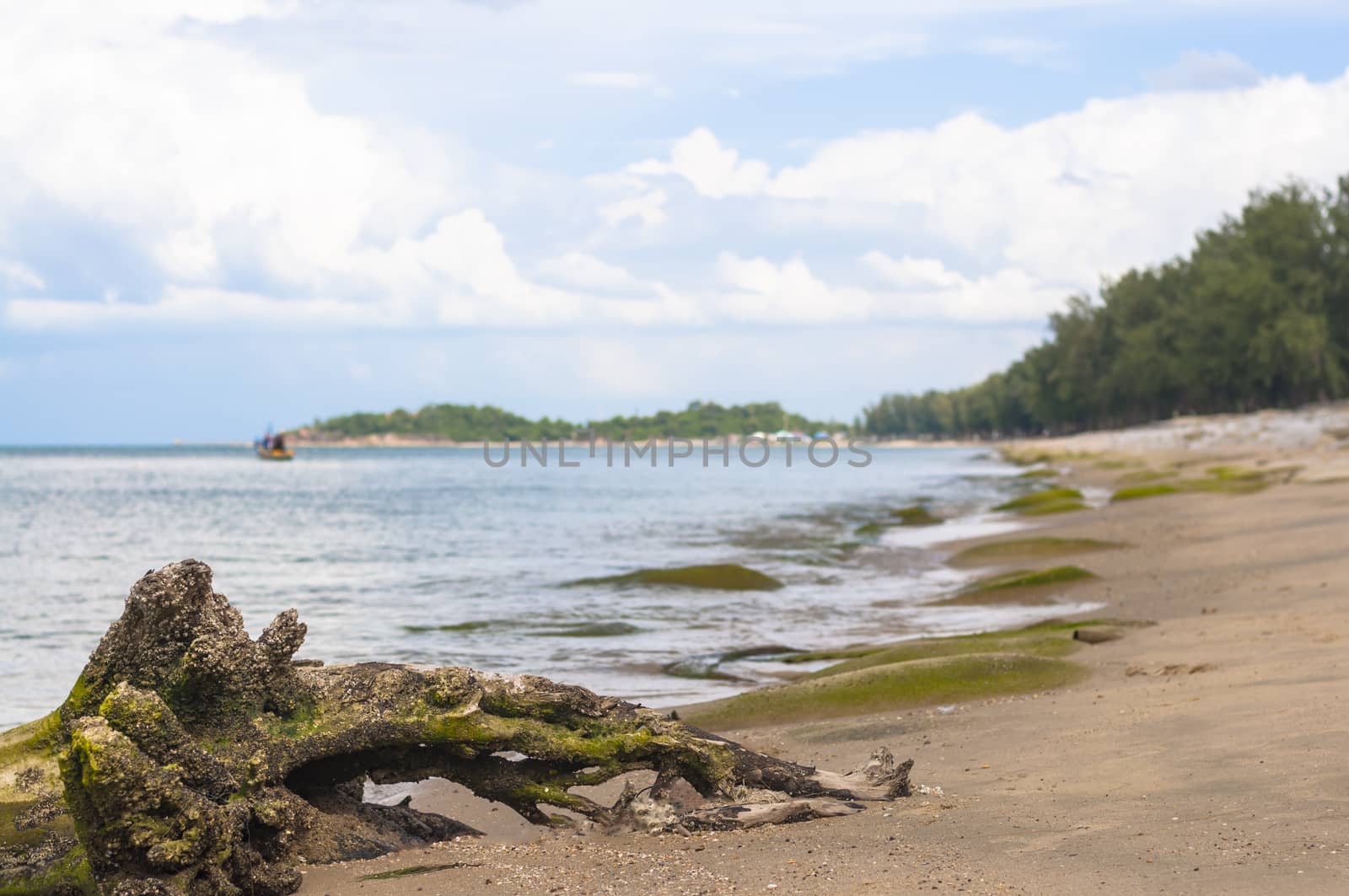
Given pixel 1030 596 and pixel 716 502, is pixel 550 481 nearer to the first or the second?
pixel 716 502

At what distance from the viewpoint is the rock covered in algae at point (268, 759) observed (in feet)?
17.1

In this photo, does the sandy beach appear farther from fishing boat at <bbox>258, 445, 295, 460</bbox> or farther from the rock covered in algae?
fishing boat at <bbox>258, 445, 295, 460</bbox>

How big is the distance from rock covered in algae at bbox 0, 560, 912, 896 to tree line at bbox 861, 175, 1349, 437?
8846 cm

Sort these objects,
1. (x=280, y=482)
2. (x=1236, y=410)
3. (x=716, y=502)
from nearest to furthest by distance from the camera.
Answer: (x=716, y=502) → (x=280, y=482) → (x=1236, y=410)

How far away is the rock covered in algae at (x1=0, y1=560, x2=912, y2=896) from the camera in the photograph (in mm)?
5219

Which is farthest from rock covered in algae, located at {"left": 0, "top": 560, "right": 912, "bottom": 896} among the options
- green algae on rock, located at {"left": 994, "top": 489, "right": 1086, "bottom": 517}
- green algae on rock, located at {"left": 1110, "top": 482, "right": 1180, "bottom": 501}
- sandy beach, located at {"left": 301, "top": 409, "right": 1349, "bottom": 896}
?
green algae on rock, located at {"left": 1110, "top": 482, "right": 1180, "bottom": 501}

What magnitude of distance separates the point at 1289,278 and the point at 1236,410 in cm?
2052

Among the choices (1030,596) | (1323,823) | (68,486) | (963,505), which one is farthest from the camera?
(68,486)

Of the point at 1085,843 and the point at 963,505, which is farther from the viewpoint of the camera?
the point at 963,505

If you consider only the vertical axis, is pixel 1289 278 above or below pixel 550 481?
above

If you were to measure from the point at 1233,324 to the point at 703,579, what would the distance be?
81171mm

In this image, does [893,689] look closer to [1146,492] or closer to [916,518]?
[916,518]

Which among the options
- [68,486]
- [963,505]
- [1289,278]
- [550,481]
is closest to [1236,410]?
[1289,278]

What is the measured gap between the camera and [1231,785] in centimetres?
623
